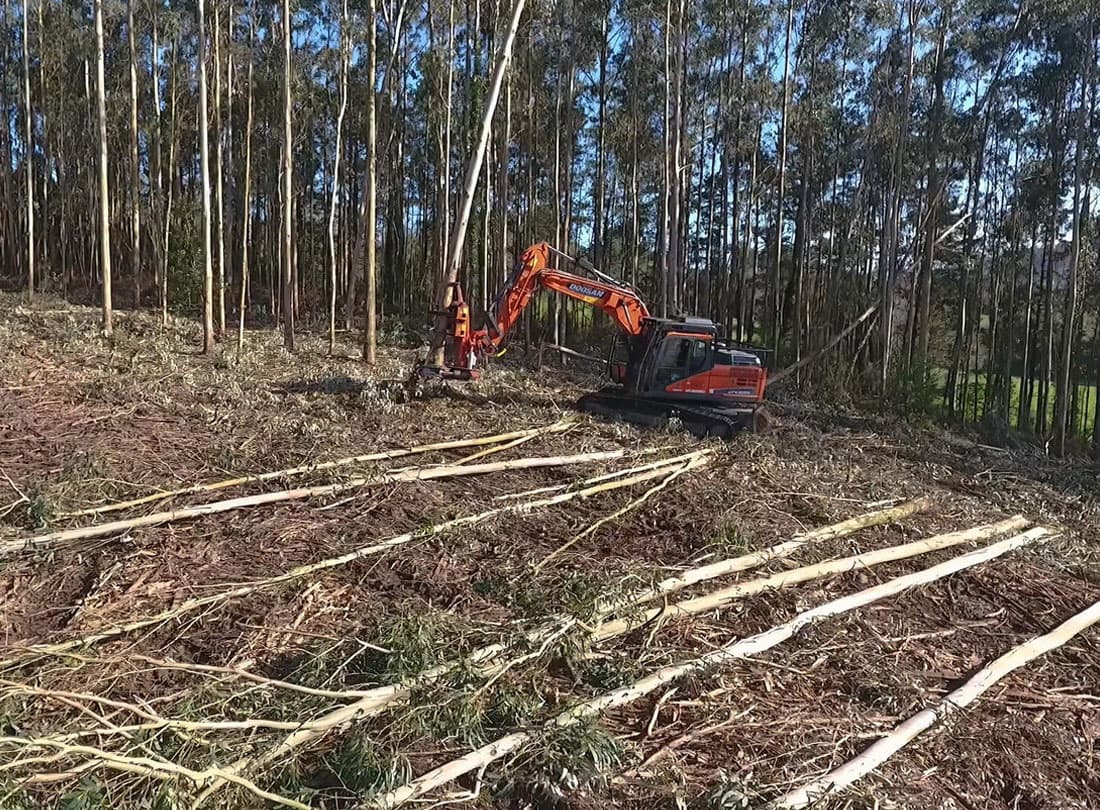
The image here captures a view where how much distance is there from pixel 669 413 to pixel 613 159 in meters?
22.6

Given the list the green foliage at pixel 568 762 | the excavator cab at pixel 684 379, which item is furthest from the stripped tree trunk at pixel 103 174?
the green foliage at pixel 568 762

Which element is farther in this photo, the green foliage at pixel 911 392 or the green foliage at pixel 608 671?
the green foliage at pixel 911 392

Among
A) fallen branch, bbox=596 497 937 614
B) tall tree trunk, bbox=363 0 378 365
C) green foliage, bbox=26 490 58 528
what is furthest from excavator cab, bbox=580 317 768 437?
green foliage, bbox=26 490 58 528

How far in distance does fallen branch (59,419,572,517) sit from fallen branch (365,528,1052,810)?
3.65 metres

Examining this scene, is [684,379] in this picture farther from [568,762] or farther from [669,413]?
[568,762]

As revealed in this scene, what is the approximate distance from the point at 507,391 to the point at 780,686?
25.1 feet

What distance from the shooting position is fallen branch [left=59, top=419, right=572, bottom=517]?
5836 mm

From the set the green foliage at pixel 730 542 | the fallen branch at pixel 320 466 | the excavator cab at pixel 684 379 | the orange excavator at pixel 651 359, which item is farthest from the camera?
the excavator cab at pixel 684 379

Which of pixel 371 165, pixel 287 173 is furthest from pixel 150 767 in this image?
pixel 287 173

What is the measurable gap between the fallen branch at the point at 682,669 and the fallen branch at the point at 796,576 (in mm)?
240

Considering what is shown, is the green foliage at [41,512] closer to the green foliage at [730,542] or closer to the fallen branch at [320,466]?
the fallen branch at [320,466]

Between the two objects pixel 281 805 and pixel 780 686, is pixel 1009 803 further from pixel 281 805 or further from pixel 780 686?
pixel 281 805

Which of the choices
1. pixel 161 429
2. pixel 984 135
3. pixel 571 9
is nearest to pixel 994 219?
pixel 984 135

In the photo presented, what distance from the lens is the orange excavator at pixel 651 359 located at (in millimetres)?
10836
